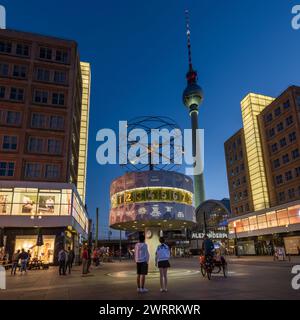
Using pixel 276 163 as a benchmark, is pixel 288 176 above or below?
below

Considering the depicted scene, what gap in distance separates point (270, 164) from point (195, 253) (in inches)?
2280

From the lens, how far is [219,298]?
9.49 m

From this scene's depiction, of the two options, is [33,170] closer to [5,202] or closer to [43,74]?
[5,202]

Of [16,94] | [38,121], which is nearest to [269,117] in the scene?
[38,121]

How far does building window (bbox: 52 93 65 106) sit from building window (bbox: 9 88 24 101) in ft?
15.1


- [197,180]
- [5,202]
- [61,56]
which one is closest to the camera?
[5,202]

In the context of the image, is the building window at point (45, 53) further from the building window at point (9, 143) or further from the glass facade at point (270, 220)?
the glass facade at point (270, 220)

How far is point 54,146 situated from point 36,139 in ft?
8.89

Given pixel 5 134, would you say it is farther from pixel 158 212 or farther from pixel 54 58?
pixel 158 212

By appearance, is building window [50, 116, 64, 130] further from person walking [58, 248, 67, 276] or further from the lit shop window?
person walking [58, 248, 67, 276]

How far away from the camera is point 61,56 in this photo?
160 ft

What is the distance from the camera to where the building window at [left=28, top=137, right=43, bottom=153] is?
42.9 meters

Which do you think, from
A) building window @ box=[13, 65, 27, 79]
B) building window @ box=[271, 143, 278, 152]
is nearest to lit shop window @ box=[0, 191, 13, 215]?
building window @ box=[13, 65, 27, 79]
